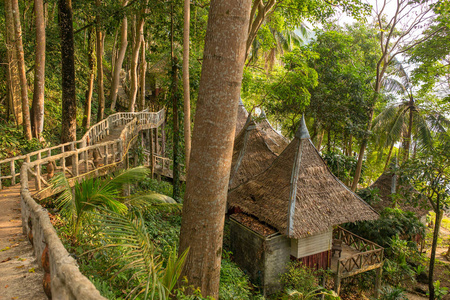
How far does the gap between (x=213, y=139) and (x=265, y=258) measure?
628 centimetres

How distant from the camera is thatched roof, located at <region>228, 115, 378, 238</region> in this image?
9.60m

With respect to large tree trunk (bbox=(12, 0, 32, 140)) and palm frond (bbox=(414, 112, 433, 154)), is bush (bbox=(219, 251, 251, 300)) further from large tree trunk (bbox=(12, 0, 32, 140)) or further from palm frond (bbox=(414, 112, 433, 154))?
palm frond (bbox=(414, 112, 433, 154))

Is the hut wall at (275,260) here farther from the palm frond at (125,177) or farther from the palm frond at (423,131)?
the palm frond at (423,131)

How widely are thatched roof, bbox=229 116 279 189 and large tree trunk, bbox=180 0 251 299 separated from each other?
817 centimetres

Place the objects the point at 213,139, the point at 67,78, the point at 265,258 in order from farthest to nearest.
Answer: the point at 67,78 < the point at 265,258 < the point at 213,139

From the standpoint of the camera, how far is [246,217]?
11.0 m

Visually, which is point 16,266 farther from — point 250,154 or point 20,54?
point 250,154

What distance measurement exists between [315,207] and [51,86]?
16.5 meters

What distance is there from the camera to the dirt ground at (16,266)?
349 cm

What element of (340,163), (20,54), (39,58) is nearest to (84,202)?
(39,58)

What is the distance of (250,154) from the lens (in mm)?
13797

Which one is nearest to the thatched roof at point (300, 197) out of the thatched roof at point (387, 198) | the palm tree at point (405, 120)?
the thatched roof at point (387, 198)

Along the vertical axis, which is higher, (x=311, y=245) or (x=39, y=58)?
(x=39, y=58)

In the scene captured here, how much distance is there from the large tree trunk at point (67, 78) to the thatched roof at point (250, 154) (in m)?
6.61
